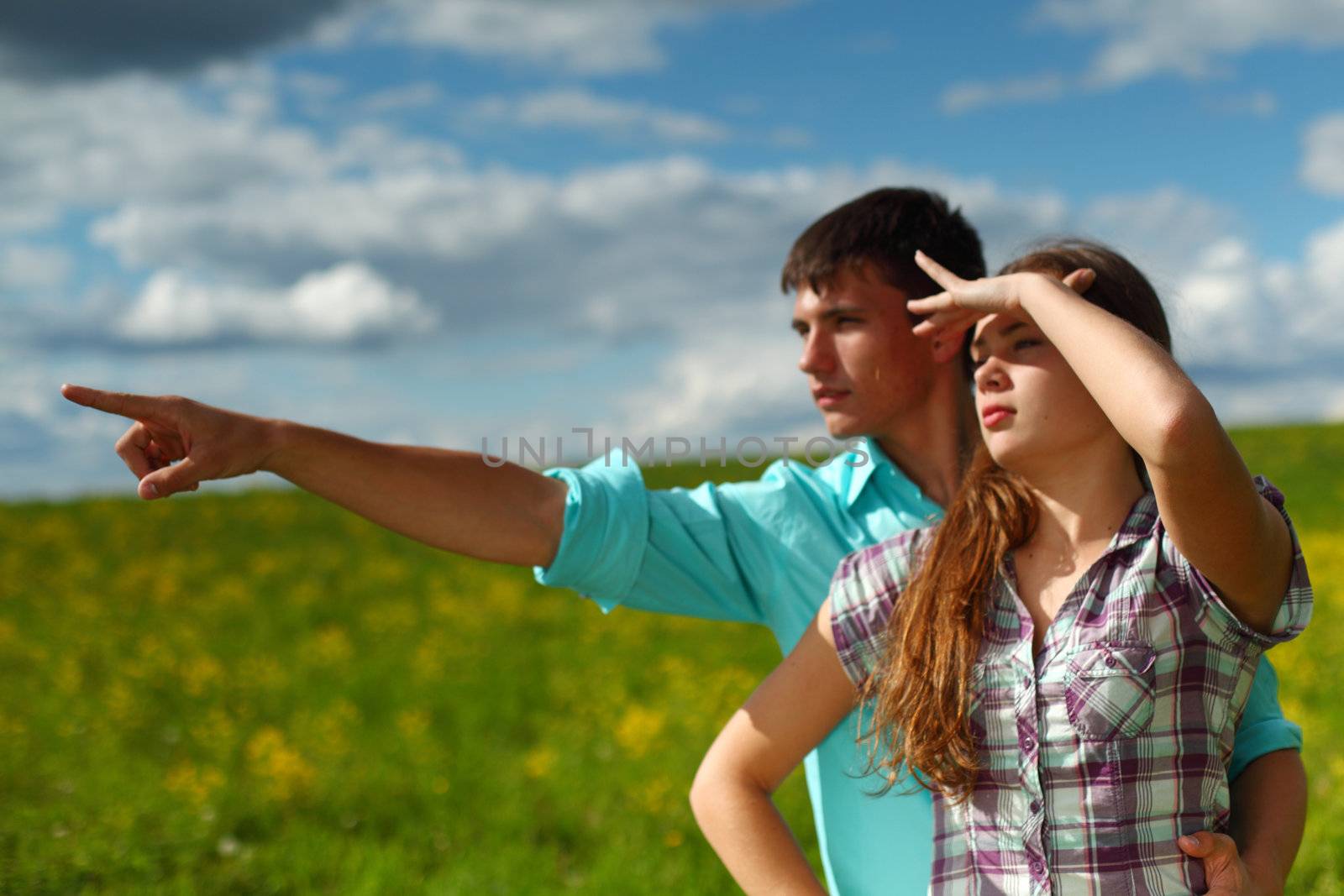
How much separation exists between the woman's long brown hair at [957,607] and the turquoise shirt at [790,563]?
229 millimetres

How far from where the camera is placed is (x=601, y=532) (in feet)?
7.47

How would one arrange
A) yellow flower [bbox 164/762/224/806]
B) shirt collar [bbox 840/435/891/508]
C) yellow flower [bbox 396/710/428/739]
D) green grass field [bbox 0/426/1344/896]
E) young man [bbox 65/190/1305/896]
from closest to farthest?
young man [bbox 65/190/1305/896]
shirt collar [bbox 840/435/891/508]
green grass field [bbox 0/426/1344/896]
yellow flower [bbox 164/762/224/806]
yellow flower [bbox 396/710/428/739]

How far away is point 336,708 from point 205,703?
3.22 ft

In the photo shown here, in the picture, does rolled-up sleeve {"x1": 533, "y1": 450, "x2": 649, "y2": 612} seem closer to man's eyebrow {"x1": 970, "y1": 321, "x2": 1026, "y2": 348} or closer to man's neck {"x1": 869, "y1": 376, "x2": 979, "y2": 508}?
man's neck {"x1": 869, "y1": 376, "x2": 979, "y2": 508}

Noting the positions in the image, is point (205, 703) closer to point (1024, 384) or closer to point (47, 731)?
point (47, 731)

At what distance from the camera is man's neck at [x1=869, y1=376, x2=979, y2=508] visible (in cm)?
263

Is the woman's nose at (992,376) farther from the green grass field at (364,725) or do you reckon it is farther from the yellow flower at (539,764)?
the yellow flower at (539,764)

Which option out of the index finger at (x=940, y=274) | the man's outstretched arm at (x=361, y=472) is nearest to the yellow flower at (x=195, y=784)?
the man's outstretched arm at (x=361, y=472)

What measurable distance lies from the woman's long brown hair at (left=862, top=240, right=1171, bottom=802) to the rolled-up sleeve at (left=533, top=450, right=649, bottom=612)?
59 centimetres

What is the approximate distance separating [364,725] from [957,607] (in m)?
5.59

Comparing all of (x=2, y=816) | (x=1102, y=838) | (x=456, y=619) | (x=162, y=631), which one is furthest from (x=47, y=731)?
(x=1102, y=838)

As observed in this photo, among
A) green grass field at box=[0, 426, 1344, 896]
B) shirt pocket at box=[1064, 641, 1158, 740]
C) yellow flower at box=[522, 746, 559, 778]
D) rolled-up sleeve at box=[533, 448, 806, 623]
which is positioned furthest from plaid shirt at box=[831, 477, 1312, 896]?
yellow flower at box=[522, 746, 559, 778]

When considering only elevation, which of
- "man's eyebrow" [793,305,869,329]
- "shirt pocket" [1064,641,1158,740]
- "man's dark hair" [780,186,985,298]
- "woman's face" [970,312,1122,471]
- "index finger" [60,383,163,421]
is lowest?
"shirt pocket" [1064,641,1158,740]

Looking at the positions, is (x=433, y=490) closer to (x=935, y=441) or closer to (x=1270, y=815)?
(x=935, y=441)
